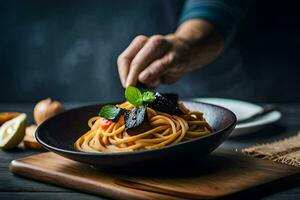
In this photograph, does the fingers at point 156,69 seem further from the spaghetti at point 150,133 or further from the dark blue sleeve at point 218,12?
the dark blue sleeve at point 218,12

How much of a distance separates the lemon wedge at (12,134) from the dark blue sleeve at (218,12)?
97 centimetres

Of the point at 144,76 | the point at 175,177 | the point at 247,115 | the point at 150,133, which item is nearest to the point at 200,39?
the point at 247,115

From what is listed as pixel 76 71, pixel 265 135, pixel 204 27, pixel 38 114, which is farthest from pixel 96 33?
pixel 265 135

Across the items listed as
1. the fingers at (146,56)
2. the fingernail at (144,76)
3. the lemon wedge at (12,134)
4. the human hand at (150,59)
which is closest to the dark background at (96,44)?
the human hand at (150,59)

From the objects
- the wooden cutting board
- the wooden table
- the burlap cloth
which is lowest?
the wooden table

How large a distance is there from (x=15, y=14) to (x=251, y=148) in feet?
6.31

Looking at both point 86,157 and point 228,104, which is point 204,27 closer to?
point 228,104

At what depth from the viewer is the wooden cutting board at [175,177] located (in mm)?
1419

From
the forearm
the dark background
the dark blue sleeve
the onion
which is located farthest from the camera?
the dark background

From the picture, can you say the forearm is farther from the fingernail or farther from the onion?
the onion

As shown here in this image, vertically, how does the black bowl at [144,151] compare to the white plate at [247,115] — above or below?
above

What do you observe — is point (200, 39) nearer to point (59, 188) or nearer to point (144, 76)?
point (144, 76)

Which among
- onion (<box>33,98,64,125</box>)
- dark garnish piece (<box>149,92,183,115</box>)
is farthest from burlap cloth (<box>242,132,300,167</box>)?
onion (<box>33,98,64,125</box>)

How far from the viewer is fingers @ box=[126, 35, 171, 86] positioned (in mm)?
2049
